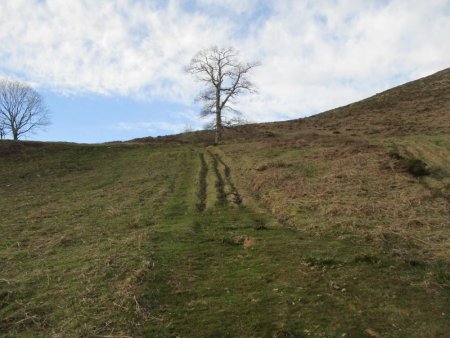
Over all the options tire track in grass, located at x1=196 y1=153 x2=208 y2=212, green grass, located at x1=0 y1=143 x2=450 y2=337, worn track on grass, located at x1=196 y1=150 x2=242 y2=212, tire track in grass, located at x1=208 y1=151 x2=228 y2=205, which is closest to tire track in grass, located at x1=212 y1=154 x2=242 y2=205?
worn track on grass, located at x1=196 y1=150 x2=242 y2=212

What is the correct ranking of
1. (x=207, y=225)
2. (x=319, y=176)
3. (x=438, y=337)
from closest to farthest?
1. (x=438, y=337)
2. (x=207, y=225)
3. (x=319, y=176)

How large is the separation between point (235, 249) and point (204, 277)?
2773 mm

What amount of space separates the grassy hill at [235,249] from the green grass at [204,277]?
5cm

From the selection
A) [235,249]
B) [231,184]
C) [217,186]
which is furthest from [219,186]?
[235,249]

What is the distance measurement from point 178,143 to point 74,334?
4715cm

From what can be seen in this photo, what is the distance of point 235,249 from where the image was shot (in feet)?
48.7

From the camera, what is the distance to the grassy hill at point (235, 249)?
9.70 m

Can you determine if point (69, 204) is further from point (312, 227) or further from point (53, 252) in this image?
point (312, 227)

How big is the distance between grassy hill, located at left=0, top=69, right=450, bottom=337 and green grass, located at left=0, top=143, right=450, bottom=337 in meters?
0.05

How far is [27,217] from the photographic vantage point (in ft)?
69.9

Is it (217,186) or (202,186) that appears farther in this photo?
(202,186)

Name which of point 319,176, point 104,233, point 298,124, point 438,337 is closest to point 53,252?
point 104,233

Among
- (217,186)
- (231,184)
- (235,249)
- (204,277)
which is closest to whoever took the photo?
(204,277)

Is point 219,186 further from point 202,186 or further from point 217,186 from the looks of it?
point 202,186
